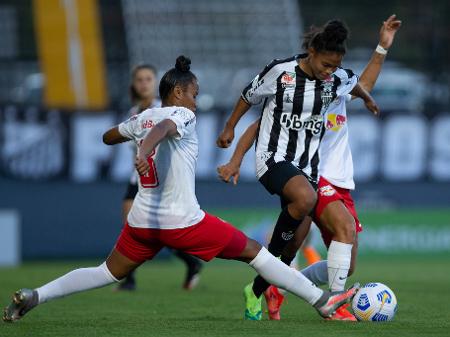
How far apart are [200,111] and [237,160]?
31.8 feet

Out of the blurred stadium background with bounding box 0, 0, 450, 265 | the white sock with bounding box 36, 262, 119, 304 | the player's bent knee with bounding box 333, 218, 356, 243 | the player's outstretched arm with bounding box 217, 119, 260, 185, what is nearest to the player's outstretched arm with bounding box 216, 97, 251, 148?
the player's outstretched arm with bounding box 217, 119, 260, 185

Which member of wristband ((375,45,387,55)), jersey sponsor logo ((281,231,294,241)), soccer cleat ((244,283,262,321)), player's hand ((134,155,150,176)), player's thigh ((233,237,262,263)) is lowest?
soccer cleat ((244,283,262,321))

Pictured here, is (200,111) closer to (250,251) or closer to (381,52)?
(381,52)

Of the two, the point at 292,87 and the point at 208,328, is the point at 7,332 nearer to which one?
the point at 208,328

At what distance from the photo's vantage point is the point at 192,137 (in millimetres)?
7680

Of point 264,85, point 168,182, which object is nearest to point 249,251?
point 168,182

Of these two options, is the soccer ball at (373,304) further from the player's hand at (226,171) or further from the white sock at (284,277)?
the player's hand at (226,171)

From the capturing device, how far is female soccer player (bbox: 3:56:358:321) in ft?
24.8

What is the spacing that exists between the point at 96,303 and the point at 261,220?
7.57 meters

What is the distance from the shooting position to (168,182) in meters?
7.57

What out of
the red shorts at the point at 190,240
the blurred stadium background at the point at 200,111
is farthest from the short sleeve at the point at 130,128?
the blurred stadium background at the point at 200,111

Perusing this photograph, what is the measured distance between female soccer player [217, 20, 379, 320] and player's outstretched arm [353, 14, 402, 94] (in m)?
0.69

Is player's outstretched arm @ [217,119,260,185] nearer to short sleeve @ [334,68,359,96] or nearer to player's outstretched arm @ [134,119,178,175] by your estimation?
short sleeve @ [334,68,359,96]

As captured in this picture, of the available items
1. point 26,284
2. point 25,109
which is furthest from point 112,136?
point 25,109
